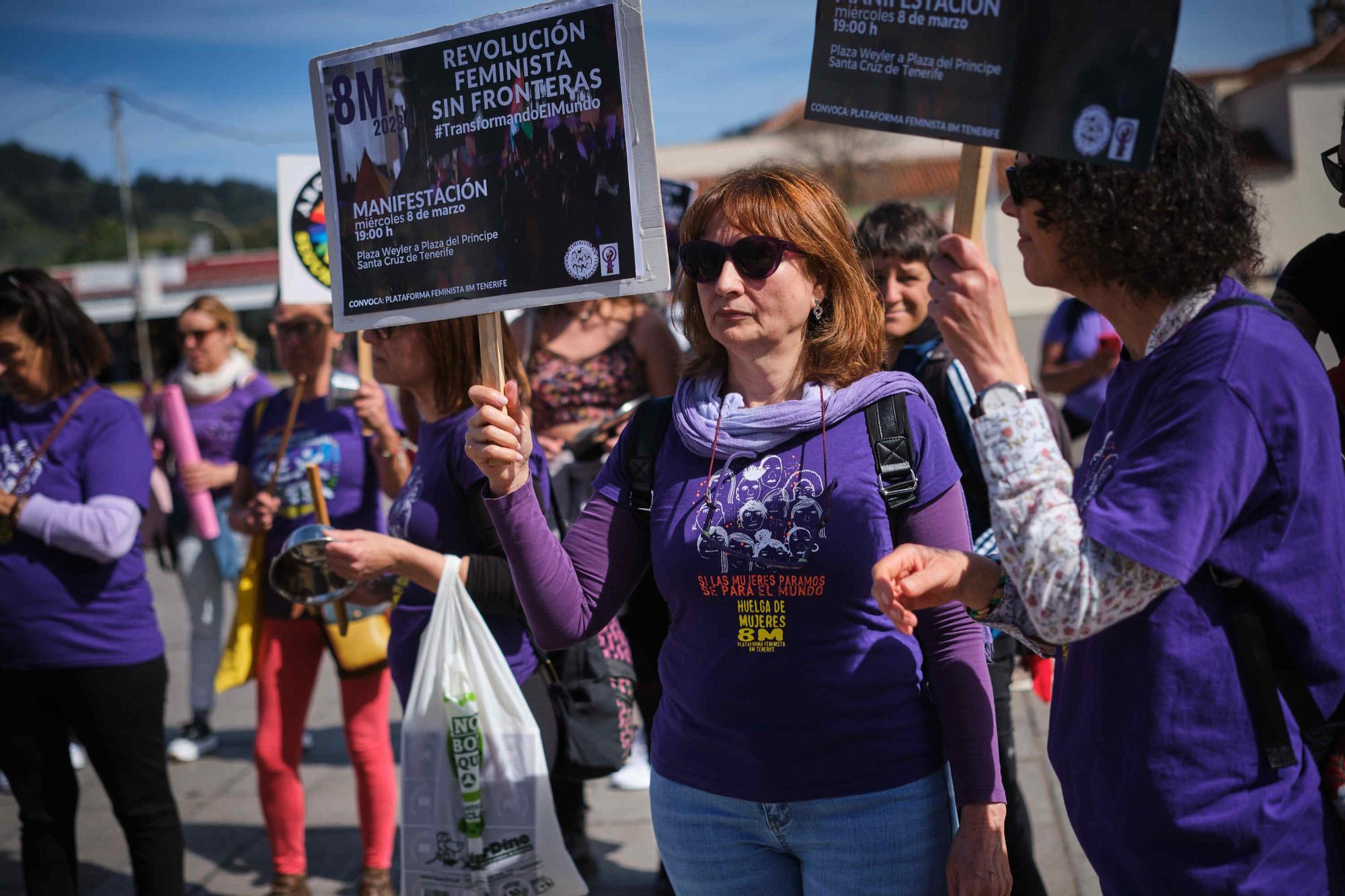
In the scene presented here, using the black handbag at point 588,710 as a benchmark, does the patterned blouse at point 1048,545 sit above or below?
above

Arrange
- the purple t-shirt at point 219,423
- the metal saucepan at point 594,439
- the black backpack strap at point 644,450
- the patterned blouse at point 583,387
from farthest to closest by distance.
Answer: the purple t-shirt at point 219,423
the patterned blouse at point 583,387
the metal saucepan at point 594,439
the black backpack strap at point 644,450

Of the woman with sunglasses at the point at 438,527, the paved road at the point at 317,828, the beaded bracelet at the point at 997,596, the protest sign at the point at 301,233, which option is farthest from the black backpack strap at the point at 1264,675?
the protest sign at the point at 301,233

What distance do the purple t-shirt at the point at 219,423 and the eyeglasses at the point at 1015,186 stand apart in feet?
17.0

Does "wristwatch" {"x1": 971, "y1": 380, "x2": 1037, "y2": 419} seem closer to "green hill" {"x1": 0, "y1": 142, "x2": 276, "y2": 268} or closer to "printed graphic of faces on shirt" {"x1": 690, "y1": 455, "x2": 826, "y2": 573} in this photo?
"printed graphic of faces on shirt" {"x1": 690, "y1": 455, "x2": 826, "y2": 573}

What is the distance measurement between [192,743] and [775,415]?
4789 mm

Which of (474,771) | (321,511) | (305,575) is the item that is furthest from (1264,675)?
(321,511)

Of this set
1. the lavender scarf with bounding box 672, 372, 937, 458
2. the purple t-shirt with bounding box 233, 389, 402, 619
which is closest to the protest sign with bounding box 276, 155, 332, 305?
the purple t-shirt with bounding box 233, 389, 402, 619

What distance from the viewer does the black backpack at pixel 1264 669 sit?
5.02 ft

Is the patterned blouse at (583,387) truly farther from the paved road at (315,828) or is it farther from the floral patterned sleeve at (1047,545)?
the floral patterned sleeve at (1047,545)

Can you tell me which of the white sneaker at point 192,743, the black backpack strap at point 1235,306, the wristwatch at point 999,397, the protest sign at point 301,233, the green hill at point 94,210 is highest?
the green hill at point 94,210

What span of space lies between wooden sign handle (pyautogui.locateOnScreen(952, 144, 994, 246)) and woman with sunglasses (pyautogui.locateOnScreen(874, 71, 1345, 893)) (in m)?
0.11

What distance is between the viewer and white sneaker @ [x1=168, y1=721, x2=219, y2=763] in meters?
5.68

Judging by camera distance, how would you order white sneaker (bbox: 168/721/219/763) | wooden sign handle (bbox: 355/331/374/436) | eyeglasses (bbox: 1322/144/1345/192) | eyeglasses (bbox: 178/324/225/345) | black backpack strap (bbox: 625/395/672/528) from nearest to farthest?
eyeglasses (bbox: 1322/144/1345/192) < black backpack strap (bbox: 625/395/672/528) < wooden sign handle (bbox: 355/331/374/436) < white sneaker (bbox: 168/721/219/763) < eyeglasses (bbox: 178/324/225/345)

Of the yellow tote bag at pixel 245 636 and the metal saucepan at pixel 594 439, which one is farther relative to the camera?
the yellow tote bag at pixel 245 636
